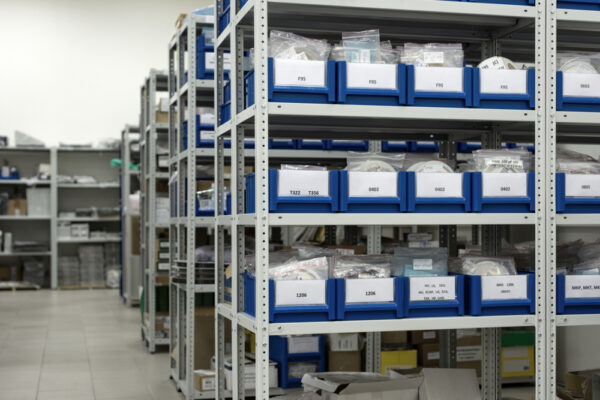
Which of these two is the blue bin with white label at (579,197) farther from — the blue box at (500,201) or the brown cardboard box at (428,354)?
the brown cardboard box at (428,354)

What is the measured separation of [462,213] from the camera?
3.21m

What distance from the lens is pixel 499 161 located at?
3311mm

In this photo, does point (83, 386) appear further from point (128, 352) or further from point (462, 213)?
point (462, 213)

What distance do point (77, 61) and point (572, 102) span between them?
10631 mm

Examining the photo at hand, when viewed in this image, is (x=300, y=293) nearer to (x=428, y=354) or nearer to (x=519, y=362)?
(x=428, y=354)

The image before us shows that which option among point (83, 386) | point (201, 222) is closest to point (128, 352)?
point (83, 386)

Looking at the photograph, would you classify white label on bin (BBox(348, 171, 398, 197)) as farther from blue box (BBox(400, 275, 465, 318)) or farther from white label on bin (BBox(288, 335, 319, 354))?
white label on bin (BBox(288, 335, 319, 354))

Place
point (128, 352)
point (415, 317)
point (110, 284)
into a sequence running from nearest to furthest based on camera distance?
point (415, 317)
point (128, 352)
point (110, 284)

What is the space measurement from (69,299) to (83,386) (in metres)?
5.42

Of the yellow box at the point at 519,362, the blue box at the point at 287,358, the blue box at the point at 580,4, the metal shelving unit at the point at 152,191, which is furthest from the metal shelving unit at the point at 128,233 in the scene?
the blue box at the point at 580,4

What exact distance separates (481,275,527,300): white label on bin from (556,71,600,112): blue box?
76cm

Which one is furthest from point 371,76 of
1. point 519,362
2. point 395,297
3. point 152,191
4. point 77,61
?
point 77,61

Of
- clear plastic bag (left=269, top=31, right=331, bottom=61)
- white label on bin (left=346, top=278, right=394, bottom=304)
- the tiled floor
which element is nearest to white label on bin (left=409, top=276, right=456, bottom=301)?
white label on bin (left=346, top=278, right=394, bottom=304)

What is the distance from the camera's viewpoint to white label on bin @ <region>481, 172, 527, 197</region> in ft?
10.6
